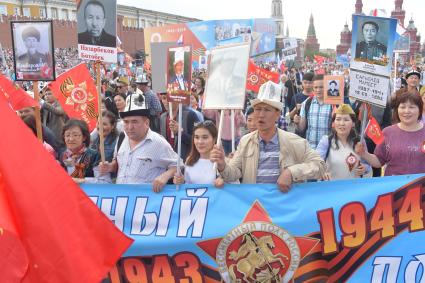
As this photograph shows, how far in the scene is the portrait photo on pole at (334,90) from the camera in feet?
18.4

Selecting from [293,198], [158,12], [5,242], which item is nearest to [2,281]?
[5,242]

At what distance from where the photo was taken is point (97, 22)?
4.28m

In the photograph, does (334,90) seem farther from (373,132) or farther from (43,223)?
(43,223)

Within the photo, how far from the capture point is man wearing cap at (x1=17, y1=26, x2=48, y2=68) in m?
4.28

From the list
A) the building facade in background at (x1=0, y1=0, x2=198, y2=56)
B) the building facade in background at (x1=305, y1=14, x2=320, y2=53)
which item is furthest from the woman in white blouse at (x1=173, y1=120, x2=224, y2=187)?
the building facade in background at (x1=305, y1=14, x2=320, y2=53)

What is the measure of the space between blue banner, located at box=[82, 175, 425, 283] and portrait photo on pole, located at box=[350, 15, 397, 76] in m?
0.91

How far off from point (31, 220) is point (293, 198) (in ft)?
5.85

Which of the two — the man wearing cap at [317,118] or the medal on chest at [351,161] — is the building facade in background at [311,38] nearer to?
the man wearing cap at [317,118]

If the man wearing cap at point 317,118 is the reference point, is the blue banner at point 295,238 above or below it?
below

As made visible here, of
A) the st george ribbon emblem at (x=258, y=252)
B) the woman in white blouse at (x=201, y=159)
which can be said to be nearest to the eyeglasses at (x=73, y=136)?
the woman in white blouse at (x=201, y=159)

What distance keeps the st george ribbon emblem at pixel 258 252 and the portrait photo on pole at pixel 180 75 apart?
43.9 inches

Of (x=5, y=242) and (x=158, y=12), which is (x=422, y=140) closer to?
(x=5, y=242)

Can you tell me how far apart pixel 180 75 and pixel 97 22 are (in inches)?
42.7

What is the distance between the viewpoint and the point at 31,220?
2.39 meters
